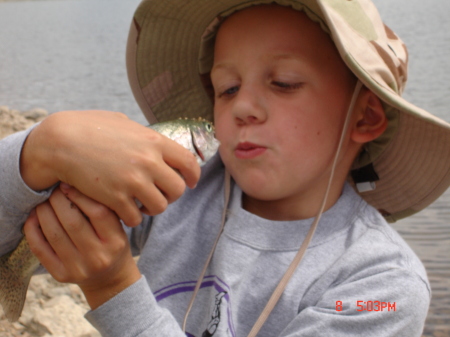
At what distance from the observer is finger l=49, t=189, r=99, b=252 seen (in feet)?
4.49

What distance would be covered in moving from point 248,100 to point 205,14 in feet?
1.78

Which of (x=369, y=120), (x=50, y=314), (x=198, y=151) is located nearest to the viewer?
(x=198, y=151)

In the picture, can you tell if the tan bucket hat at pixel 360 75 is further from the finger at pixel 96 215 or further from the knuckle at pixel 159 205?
the finger at pixel 96 215

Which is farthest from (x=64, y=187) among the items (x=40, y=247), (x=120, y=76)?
(x=120, y=76)

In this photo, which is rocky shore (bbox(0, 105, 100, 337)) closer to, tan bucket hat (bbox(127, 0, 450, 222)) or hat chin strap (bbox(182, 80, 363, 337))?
hat chin strap (bbox(182, 80, 363, 337))

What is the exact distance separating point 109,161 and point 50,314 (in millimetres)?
1711

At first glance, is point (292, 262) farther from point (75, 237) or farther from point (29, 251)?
point (29, 251)

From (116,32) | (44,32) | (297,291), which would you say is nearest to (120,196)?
(297,291)

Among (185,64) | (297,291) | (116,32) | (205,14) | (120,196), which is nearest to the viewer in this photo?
(120,196)

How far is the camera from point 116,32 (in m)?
15.0

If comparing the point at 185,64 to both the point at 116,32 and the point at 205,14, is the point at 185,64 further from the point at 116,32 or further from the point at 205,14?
the point at 116,32

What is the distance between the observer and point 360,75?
167 cm

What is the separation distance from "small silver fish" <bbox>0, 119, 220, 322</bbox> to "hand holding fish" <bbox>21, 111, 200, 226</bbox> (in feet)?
0.34

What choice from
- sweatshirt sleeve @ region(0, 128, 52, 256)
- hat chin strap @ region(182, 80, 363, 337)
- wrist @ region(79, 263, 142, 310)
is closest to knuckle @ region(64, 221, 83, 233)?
sweatshirt sleeve @ region(0, 128, 52, 256)
